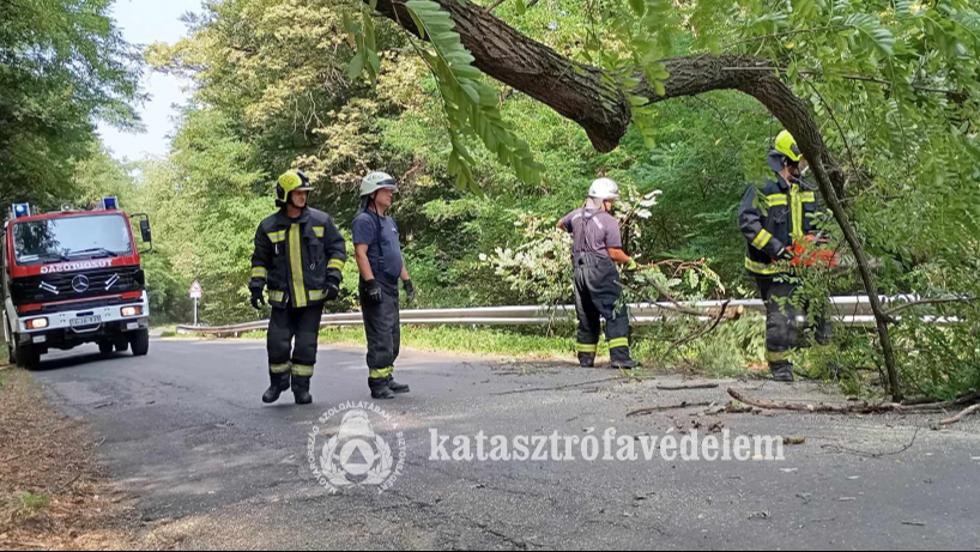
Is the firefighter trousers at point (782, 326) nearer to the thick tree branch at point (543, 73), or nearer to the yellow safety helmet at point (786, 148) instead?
the yellow safety helmet at point (786, 148)

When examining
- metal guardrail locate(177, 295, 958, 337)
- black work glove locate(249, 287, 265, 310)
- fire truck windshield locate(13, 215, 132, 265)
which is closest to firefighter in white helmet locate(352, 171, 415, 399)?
black work glove locate(249, 287, 265, 310)

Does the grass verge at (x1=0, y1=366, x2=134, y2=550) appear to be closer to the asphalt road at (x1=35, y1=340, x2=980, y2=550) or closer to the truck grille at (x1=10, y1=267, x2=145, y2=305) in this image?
the asphalt road at (x1=35, y1=340, x2=980, y2=550)

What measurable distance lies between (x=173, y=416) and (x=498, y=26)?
4287 millimetres

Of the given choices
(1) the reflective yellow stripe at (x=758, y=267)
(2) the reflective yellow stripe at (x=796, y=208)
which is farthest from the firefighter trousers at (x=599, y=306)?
(2) the reflective yellow stripe at (x=796, y=208)

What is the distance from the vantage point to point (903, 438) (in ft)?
13.9

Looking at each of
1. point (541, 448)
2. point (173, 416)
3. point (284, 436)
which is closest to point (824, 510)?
point (541, 448)

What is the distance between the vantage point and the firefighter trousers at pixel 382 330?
255 inches

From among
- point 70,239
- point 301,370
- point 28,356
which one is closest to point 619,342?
point 301,370

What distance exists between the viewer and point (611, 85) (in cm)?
330

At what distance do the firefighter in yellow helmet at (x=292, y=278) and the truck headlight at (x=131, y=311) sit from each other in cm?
869

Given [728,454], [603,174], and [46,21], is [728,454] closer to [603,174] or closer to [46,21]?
[603,174]

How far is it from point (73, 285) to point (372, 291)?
936cm

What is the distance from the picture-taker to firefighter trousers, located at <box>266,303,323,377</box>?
6.39 meters

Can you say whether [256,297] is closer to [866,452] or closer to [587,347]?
[587,347]
